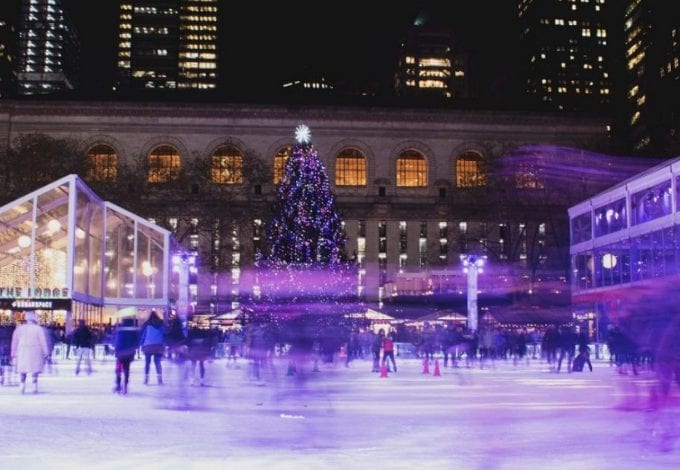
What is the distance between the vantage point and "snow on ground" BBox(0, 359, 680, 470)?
28.1 ft

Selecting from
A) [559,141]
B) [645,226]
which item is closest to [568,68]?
[559,141]

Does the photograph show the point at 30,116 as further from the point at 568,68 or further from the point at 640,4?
the point at 568,68

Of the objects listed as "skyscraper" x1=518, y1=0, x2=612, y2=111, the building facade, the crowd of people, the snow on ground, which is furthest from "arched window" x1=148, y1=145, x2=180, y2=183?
"skyscraper" x1=518, y1=0, x2=612, y2=111

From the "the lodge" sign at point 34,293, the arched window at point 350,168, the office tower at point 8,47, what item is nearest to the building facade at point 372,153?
the arched window at point 350,168

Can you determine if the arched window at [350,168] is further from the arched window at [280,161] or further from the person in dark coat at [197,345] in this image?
the person in dark coat at [197,345]

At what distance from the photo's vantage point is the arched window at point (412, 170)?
8362 centimetres

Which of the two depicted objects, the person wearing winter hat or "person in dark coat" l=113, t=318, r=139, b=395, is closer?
the person wearing winter hat

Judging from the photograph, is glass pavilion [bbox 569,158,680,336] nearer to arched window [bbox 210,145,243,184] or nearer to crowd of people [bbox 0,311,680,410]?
crowd of people [bbox 0,311,680,410]

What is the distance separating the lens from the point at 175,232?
6556cm

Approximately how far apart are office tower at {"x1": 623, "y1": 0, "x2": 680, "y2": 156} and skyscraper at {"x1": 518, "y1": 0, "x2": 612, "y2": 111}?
29.8 metres

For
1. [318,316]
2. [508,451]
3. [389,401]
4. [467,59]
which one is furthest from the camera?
[467,59]

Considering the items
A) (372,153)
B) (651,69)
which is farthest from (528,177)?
(651,69)

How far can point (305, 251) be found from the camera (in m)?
39.0

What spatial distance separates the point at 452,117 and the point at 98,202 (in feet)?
161
